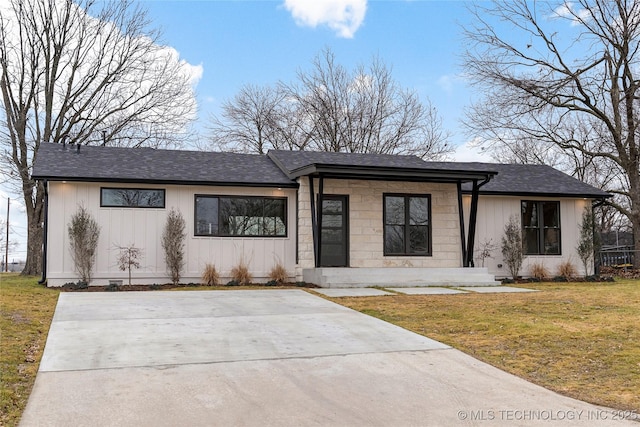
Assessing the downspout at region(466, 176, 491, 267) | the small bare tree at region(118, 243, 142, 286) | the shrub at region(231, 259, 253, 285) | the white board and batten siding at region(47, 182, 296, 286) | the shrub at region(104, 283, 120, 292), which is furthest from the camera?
the downspout at region(466, 176, 491, 267)

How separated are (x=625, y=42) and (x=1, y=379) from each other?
21.0m

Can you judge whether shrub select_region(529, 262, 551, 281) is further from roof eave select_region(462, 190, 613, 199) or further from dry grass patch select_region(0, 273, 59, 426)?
dry grass patch select_region(0, 273, 59, 426)

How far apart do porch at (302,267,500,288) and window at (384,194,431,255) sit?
1.13 m

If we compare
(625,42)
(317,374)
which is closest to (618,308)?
(317,374)

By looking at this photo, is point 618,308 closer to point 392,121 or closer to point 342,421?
point 342,421

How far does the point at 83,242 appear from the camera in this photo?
39.7 ft

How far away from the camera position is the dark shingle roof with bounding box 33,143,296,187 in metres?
12.5

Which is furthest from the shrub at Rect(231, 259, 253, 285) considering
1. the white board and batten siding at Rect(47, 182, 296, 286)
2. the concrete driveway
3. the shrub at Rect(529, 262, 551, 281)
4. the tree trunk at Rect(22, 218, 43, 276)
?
the tree trunk at Rect(22, 218, 43, 276)

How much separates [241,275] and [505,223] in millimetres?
7721

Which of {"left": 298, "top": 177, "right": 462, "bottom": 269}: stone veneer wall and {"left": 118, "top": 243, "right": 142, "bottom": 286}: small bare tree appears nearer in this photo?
{"left": 118, "top": 243, "right": 142, "bottom": 286}: small bare tree

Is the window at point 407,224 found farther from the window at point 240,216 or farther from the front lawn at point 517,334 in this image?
the front lawn at point 517,334

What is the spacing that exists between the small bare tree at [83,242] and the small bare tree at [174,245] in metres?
1.56

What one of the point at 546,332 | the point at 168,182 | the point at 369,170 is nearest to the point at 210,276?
the point at 168,182

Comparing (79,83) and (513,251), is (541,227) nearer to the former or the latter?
(513,251)
